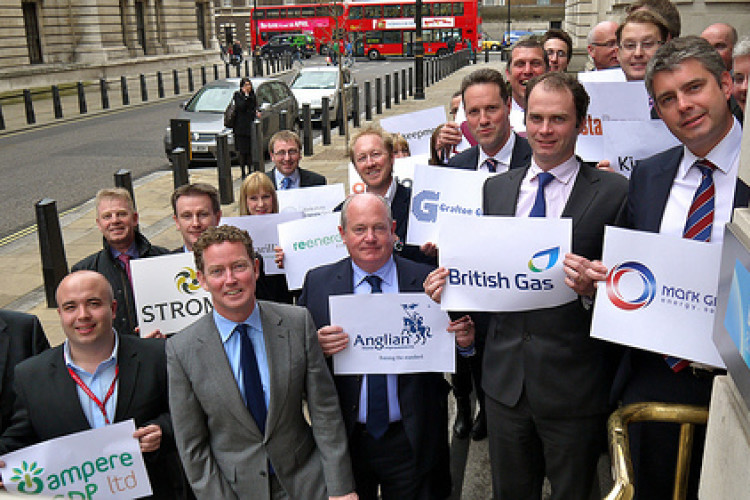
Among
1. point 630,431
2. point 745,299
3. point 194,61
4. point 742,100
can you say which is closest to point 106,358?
point 630,431

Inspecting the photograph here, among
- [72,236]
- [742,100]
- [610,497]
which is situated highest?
[742,100]

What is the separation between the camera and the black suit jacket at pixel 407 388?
134 inches

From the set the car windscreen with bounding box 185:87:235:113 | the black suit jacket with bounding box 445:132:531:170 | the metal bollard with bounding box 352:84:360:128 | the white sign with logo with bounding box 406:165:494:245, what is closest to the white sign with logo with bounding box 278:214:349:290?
the white sign with logo with bounding box 406:165:494:245

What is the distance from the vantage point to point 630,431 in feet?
Result: 9.38

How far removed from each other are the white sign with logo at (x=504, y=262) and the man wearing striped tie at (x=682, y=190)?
236 mm

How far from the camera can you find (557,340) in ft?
9.84

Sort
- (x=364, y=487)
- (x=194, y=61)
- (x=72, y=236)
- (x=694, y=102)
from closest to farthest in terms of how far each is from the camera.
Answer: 1. (x=694, y=102)
2. (x=364, y=487)
3. (x=72, y=236)
4. (x=194, y=61)

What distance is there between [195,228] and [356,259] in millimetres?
1305

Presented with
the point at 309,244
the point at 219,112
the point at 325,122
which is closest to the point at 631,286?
the point at 309,244

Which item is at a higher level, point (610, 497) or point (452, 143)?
point (452, 143)

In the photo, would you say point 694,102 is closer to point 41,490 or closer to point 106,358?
point 106,358

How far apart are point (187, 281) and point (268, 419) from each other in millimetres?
1505

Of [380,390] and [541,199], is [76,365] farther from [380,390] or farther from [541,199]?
[541,199]

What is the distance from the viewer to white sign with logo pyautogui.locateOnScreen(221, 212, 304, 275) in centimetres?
498
